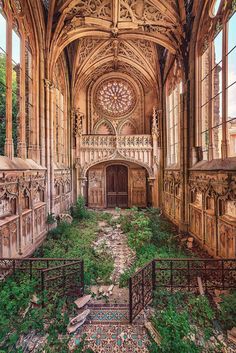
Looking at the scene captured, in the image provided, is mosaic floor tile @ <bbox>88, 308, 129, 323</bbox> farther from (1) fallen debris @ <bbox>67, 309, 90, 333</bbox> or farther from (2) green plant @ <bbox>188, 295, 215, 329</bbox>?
(2) green plant @ <bbox>188, 295, 215, 329</bbox>

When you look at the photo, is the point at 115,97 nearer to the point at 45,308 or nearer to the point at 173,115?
the point at 173,115

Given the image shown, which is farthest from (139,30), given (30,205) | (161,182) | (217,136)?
(30,205)

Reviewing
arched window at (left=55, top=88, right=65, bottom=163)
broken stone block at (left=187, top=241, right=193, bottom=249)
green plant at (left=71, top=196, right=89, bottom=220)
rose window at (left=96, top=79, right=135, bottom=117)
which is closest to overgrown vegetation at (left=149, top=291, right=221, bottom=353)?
broken stone block at (left=187, top=241, right=193, bottom=249)

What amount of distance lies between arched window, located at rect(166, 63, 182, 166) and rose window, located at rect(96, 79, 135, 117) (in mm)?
3960

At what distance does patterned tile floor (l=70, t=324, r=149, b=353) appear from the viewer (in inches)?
120

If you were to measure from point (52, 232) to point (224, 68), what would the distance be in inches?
330

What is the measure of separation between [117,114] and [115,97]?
131 centimetres

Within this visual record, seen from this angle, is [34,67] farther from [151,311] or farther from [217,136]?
[151,311]

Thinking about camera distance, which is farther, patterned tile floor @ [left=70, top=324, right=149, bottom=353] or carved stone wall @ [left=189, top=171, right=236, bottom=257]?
carved stone wall @ [left=189, top=171, right=236, bottom=257]

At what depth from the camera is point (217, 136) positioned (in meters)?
6.36

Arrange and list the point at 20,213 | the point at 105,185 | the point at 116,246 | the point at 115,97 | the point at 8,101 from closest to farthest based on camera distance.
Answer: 1. the point at 8,101
2. the point at 20,213
3. the point at 116,246
4. the point at 105,185
5. the point at 115,97

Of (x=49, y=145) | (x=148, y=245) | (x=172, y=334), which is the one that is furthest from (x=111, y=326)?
(x=49, y=145)

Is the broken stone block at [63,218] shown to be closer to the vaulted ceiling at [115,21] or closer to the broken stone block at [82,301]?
the broken stone block at [82,301]

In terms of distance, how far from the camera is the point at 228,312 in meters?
3.47
